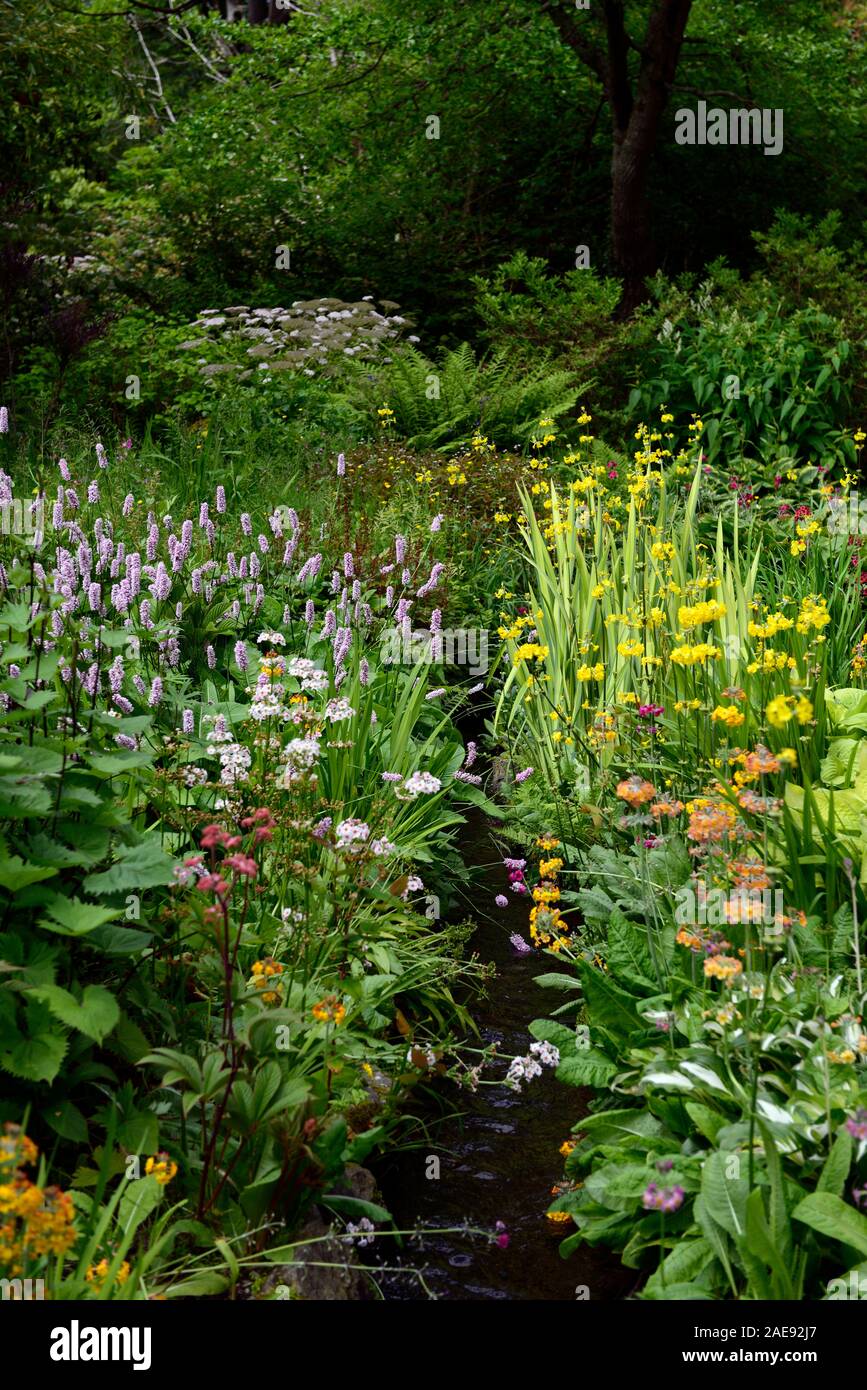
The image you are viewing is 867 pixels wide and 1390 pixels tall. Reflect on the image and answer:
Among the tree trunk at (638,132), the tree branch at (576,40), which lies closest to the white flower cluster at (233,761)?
the tree trunk at (638,132)

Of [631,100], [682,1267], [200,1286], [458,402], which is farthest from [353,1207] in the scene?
[631,100]

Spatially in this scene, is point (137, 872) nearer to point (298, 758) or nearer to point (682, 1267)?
point (298, 758)

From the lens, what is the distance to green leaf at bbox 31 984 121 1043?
1991 millimetres

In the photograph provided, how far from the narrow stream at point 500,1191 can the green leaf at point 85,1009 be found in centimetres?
92

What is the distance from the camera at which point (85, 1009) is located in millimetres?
2045

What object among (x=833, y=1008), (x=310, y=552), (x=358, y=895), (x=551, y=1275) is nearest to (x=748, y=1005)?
(x=833, y=1008)

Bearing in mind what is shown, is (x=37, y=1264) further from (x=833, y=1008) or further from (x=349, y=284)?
(x=349, y=284)

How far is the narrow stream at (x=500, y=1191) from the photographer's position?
8.27ft

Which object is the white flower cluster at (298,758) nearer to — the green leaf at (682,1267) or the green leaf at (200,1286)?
the green leaf at (200,1286)

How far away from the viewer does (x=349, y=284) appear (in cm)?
1268

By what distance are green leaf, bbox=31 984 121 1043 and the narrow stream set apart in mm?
924

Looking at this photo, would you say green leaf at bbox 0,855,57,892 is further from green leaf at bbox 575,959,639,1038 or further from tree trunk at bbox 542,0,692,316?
tree trunk at bbox 542,0,692,316

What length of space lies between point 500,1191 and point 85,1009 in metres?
1.24

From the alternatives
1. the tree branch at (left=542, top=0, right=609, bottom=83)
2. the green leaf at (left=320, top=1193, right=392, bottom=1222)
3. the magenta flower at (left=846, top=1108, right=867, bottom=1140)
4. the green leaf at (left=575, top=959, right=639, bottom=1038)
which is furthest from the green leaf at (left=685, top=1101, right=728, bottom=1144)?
the tree branch at (left=542, top=0, right=609, bottom=83)
